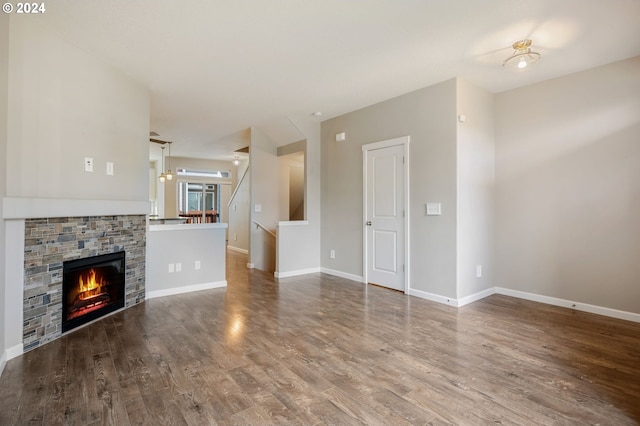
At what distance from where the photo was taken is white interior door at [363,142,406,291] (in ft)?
14.4

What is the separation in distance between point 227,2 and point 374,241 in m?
3.46

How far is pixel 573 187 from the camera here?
366 centimetres

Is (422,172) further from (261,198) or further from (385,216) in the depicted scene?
(261,198)

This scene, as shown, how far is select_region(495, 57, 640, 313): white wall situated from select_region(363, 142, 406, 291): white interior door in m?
1.32

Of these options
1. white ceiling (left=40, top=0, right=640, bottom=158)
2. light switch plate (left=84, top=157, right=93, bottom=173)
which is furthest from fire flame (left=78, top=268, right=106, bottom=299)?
white ceiling (left=40, top=0, right=640, bottom=158)

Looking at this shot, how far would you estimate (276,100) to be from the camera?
449 centimetres

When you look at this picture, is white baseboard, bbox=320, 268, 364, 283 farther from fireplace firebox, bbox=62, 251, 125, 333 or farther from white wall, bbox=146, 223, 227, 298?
fireplace firebox, bbox=62, 251, 125, 333

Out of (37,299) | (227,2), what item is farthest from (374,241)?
(37,299)

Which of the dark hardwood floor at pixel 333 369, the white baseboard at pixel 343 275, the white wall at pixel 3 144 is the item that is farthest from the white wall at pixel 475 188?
the white wall at pixel 3 144

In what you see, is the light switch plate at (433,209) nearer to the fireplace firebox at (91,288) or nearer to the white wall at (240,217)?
the fireplace firebox at (91,288)

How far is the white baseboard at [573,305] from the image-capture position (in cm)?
331

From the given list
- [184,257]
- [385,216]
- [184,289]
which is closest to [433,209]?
[385,216]

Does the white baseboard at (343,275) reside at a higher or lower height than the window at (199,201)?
lower

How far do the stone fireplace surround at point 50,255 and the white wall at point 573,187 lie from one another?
4851 mm
